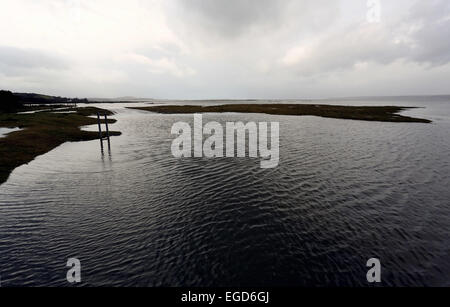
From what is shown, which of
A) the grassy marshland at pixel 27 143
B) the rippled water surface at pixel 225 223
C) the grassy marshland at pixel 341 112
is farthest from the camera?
the grassy marshland at pixel 341 112

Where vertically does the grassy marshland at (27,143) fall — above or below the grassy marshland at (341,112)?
below

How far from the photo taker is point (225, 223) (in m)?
14.9

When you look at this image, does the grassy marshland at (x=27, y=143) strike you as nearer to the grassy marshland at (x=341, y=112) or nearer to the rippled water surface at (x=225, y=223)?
the rippled water surface at (x=225, y=223)

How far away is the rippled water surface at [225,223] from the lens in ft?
35.1

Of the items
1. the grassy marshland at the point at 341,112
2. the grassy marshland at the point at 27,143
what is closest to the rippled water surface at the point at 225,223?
the grassy marshland at the point at 27,143

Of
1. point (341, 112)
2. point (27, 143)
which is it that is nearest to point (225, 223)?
point (27, 143)

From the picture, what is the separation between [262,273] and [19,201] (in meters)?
20.7

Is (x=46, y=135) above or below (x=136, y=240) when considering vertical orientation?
above

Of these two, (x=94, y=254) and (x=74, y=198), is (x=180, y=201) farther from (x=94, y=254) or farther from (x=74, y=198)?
(x=74, y=198)

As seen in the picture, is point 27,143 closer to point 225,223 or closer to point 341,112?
point 225,223

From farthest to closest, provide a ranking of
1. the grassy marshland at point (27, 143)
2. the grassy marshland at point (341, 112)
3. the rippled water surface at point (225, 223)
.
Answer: the grassy marshland at point (341, 112), the grassy marshland at point (27, 143), the rippled water surface at point (225, 223)
